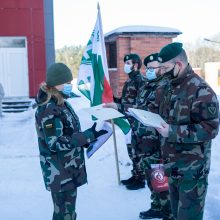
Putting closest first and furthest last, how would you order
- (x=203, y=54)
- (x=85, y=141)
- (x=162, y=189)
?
1. (x=85, y=141)
2. (x=162, y=189)
3. (x=203, y=54)

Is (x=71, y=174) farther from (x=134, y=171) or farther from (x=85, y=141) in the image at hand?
(x=134, y=171)

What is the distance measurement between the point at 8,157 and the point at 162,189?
→ 4333 mm

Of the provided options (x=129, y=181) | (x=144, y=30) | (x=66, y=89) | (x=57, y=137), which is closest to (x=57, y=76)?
(x=66, y=89)

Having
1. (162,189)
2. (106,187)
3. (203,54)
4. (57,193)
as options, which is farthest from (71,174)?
(203,54)

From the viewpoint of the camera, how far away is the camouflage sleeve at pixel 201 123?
8.71 ft

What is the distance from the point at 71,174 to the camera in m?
3.11

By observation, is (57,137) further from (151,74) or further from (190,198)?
(151,74)

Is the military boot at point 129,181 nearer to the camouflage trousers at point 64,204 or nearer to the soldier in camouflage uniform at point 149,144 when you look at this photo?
the soldier in camouflage uniform at point 149,144

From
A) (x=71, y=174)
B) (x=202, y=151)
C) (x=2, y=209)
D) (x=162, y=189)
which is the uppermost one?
(x=202, y=151)

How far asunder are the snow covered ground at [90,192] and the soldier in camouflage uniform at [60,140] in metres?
1.20

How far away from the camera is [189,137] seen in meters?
2.68

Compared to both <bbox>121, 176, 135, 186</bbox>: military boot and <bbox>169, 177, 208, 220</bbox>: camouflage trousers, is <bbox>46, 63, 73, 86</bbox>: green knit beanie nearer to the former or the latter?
<bbox>169, 177, 208, 220</bbox>: camouflage trousers

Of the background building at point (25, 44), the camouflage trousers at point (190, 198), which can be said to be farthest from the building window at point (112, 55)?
the camouflage trousers at point (190, 198)

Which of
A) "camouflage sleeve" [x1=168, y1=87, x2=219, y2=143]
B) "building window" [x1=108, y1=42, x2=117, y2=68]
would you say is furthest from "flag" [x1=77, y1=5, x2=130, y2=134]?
"building window" [x1=108, y1=42, x2=117, y2=68]
